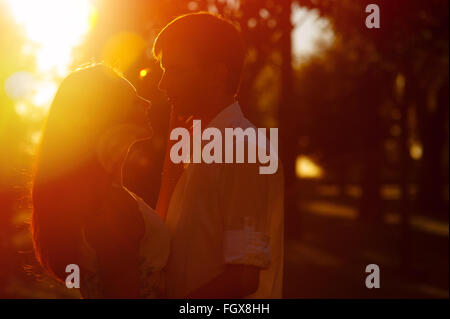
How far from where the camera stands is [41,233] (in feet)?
8.55

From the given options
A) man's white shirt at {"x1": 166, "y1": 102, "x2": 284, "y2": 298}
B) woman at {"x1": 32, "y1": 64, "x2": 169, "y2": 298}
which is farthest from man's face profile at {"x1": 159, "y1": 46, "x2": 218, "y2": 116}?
woman at {"x1": 32, "y1": 64, "x2": 169, "y2": 298}

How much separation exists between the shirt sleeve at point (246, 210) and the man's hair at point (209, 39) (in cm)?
41

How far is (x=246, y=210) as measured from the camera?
8.90 feet

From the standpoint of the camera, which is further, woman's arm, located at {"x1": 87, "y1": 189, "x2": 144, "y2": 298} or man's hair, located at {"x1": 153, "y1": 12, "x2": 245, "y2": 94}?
man's hair, located at {"x1": 153, "y1": 12, "x2": 245, "y2": 94}

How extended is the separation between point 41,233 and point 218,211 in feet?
1.87

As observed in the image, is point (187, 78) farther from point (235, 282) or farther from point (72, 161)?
point (235, 282)

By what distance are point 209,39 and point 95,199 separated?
70 cm

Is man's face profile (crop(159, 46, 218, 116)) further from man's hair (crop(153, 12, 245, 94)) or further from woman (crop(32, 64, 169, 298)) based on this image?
woman (crop(32, 64, 169, 298))

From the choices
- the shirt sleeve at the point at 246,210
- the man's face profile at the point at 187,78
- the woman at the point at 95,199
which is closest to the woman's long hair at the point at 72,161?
the woman at the point at 95,199

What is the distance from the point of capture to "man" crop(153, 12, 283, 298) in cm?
269
